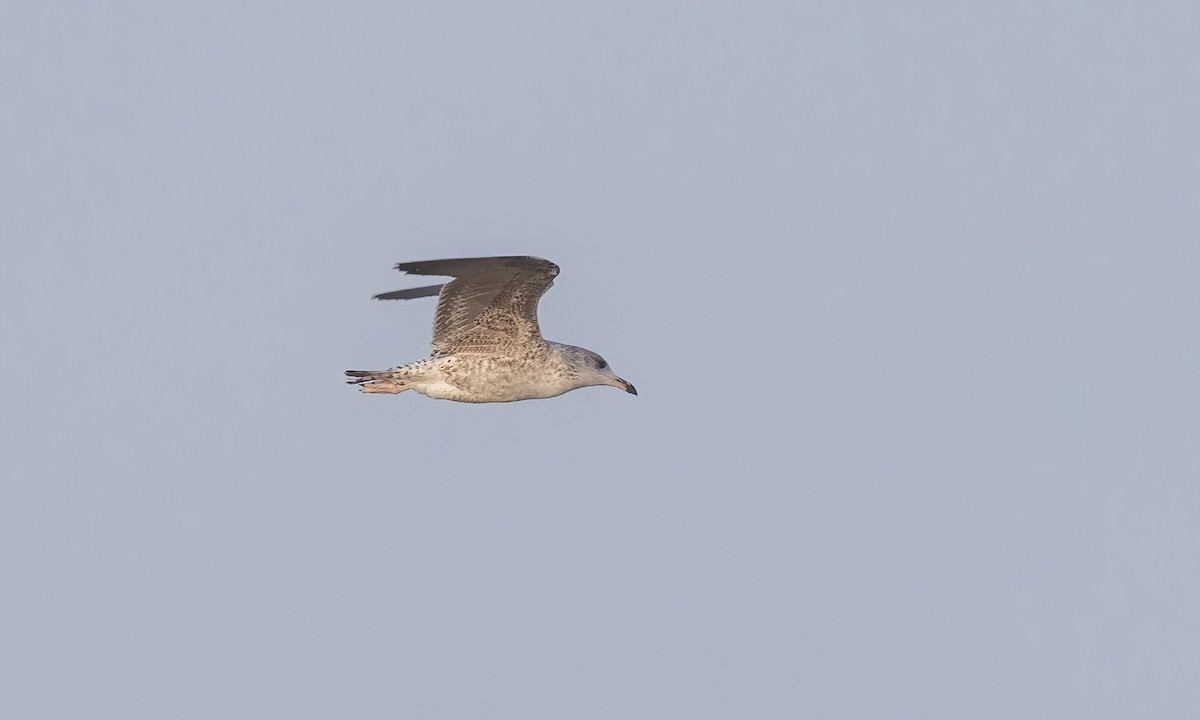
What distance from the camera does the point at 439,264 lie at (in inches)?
803

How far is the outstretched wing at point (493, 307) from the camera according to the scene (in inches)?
849

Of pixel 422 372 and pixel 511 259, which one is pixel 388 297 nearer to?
pixel 422 372

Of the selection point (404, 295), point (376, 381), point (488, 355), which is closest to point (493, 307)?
point (488, 355)

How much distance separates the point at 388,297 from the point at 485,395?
14.1ft

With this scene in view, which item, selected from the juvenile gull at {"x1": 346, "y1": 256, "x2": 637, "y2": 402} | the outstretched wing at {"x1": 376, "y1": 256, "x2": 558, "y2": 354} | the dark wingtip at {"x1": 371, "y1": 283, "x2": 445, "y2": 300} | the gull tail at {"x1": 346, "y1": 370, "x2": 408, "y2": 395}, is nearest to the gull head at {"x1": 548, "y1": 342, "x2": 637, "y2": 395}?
the juvenile gull at {"x1": 346, "y1": 256, "x2": 637, "y2": 402}

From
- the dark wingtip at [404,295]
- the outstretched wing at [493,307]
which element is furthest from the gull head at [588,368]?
the dark wingtip at [404,295]

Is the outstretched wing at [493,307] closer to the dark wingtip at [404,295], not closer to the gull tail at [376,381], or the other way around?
the gull tail at [376,381]

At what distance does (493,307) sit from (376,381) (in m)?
1.99

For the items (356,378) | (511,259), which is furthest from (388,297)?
(511,259)

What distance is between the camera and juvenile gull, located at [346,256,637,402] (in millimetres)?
22406

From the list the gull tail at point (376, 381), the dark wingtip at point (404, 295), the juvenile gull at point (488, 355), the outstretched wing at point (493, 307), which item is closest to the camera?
the outstretched wing at point (493, 307)

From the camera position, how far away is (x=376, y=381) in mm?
23391

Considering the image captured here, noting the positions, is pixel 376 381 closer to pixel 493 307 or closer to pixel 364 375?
pixel 364 375

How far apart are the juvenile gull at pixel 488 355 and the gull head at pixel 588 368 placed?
0.8 inches
